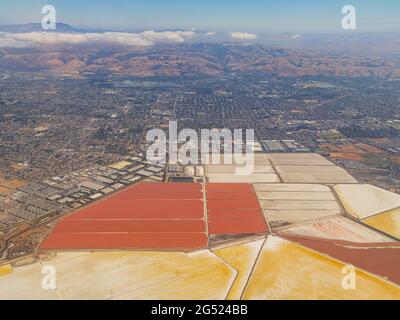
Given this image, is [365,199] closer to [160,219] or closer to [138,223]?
[160,219]

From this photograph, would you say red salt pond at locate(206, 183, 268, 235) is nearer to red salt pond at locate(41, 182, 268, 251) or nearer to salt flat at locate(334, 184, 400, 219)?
red salt pond at locate(41, 182, 268, 251)

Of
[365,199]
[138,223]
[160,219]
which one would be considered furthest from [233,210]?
[365,199]

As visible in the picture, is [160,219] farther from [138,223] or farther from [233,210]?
[233,210]

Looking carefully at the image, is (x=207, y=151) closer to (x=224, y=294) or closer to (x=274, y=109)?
(x=224, y=294)

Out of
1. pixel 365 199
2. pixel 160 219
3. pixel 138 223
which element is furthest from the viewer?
pixel 365 199

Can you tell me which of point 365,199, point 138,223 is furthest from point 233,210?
point 365,199

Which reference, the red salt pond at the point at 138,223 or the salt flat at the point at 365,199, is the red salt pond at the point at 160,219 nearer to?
the red salt pond at the point at 138,223

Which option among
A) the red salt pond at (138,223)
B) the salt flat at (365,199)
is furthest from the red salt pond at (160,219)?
the salt flat at (365,199)

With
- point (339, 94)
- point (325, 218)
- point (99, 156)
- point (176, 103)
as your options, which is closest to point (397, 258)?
point (325, 218)

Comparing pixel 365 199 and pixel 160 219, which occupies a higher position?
pixel 365 199

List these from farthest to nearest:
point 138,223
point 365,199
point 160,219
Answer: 1. point 365,199
2. point 160,219
3. point 138,223

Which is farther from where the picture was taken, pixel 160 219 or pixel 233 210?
pixel 233 210
